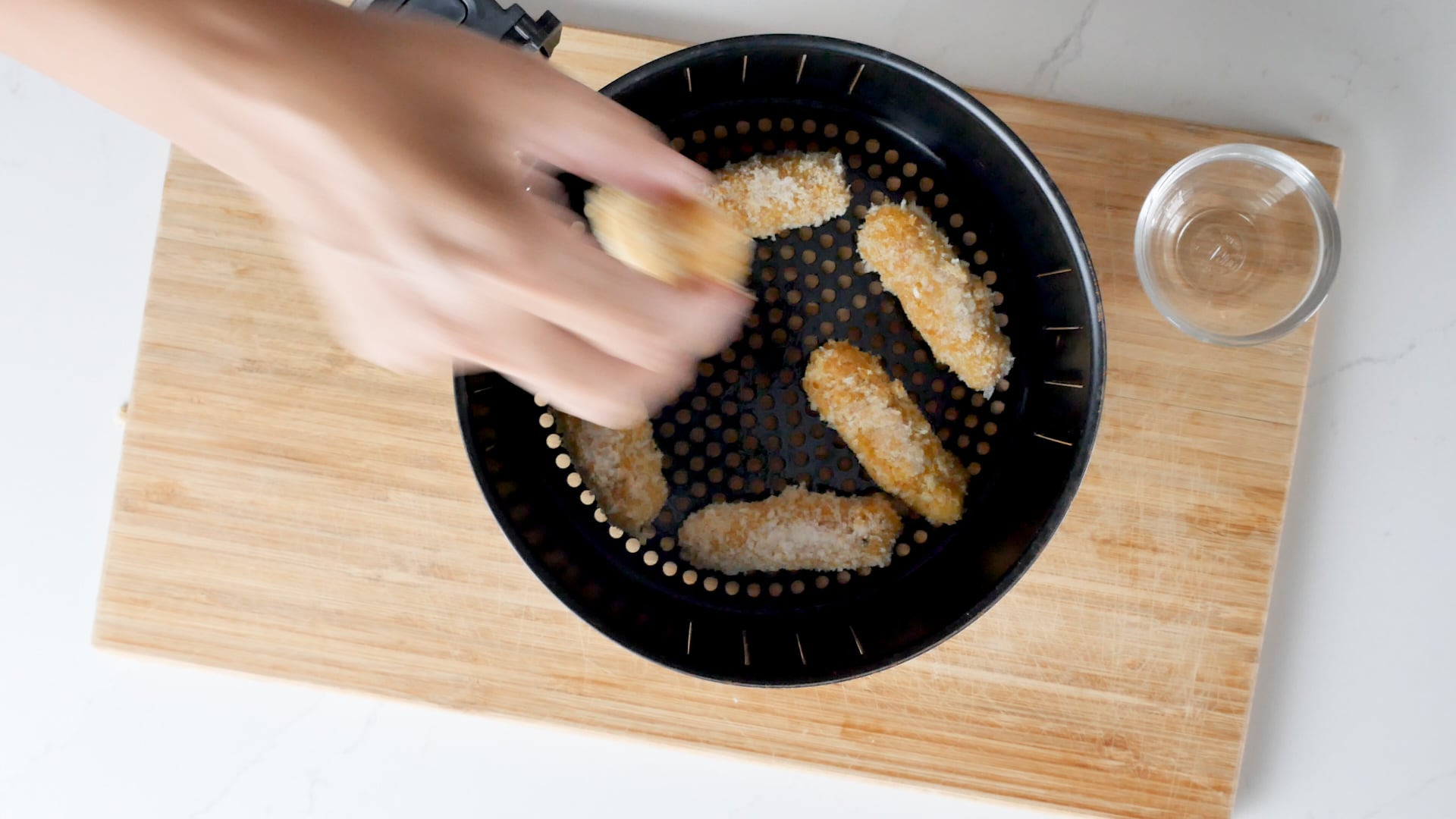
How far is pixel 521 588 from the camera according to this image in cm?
70

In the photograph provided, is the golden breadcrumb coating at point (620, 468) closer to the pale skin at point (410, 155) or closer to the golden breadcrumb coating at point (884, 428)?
the golden breadcrumb coating at point (884, 428)

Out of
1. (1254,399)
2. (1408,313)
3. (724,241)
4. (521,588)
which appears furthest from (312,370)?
(1408,313)

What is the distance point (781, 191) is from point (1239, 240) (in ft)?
1.17

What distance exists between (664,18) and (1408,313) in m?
0.64

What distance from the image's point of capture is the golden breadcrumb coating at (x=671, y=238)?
0.51m

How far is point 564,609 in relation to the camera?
0.71 meters

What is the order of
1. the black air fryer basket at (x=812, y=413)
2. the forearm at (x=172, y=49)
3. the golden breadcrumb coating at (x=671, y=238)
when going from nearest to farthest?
1. the forearm at (x=172, y=49)
2. the golden breadcrumb coating at (x=671, y=238)
3. the black air fryer basket at (x=812, y=413)

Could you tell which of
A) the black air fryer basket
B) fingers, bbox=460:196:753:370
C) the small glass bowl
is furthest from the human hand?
the small glass bowl

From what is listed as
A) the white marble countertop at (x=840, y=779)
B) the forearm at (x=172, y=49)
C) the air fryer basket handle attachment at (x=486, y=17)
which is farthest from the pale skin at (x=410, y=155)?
the white marble countertop at (x=840, y=779)

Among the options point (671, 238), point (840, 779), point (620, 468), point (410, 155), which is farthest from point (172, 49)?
point (840, 779)

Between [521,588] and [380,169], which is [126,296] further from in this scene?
[380,169]

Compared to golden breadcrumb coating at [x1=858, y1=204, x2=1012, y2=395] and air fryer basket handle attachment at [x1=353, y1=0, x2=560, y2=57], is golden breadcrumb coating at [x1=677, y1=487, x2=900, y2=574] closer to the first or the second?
golden breadcrumb coating at [x1=858, y1=204, x2=1012, y2=395]

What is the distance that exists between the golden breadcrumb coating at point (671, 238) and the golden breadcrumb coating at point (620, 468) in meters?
0.17

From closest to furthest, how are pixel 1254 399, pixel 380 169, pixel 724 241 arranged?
1. pixel 380 169
2. pixel 724 241
3. pixel 1254 399
